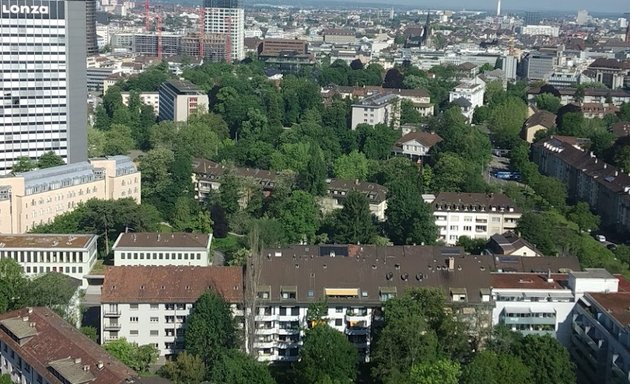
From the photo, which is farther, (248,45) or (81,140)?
(248,45)

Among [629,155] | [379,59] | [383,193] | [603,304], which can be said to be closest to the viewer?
[603,304]

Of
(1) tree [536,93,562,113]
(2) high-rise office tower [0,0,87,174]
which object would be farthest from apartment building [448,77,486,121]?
(2) high-rise office tower [0,0,87,174]

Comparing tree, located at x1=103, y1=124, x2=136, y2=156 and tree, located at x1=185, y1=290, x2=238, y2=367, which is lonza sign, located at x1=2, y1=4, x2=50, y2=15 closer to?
tree, located at x1=103, y1=124, x2=136, y2=156

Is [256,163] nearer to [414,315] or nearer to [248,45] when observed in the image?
[414,315]

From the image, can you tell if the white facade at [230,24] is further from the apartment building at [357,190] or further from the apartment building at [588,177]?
the apartment building at [357,190]

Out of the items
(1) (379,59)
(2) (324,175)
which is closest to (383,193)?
(2) (324,175)
